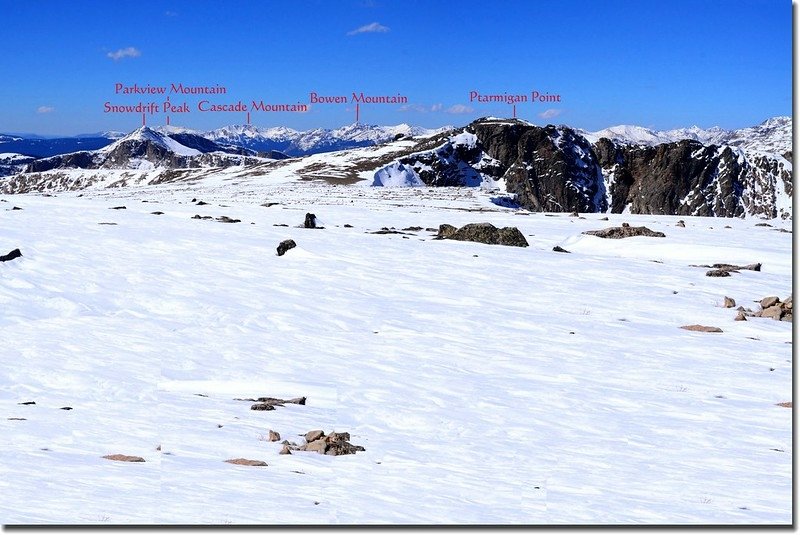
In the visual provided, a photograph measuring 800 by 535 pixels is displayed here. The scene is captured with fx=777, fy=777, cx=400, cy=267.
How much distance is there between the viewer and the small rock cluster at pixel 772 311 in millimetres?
24406

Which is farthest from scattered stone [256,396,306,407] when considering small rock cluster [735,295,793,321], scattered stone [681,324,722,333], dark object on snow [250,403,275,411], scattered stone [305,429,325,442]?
small rock cluster [735,295,793,321]

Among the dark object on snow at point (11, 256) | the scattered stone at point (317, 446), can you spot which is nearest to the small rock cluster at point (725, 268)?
the scattered stone at point (317, 446)

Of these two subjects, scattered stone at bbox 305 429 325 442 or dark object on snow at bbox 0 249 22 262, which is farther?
dark object on snow at bbox 0 249 22 262

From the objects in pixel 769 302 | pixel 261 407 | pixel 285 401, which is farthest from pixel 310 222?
pixel 261 407

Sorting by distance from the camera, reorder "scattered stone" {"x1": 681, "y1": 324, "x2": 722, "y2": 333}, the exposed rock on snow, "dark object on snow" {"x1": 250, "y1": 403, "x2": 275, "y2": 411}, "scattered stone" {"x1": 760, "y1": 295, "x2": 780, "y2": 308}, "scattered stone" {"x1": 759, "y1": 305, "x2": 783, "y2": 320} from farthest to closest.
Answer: the exposed rock on snow
"scattered stone" {"x1": 760, "y1": 295, "x2": 780, "y2": 308}
"scattered stone" {"x1": 759, "y1": 305, "x2": 783, "y2": 320}
"scattered stone" {"x1": 681, "y1": 324, "x2": 722, "y2": 333}
"dark object on snow" {"x1": 250, "y1": 403, "x2": 275, "y2": 411}

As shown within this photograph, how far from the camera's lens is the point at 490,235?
44344 mm

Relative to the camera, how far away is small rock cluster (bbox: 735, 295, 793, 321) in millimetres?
24406

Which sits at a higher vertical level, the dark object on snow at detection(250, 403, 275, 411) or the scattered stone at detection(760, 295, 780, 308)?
the scattered stone at detection(760, 295, 780, 308)

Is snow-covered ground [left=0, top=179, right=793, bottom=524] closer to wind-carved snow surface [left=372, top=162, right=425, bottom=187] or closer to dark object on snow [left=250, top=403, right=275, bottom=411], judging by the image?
dark object on snow [left=250, top=403, right=275, bottom=411]

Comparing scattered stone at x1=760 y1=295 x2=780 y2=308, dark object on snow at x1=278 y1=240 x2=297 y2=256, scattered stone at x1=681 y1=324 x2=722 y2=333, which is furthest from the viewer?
dark object on snow at x1=278 y1=240 x2=297 y2=256

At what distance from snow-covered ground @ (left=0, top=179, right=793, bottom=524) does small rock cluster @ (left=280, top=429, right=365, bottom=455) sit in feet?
0.65

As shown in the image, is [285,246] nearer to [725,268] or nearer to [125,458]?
[725,268]

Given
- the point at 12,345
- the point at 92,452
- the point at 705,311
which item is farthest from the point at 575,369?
the point at 12,345

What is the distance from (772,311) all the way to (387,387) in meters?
14.7
